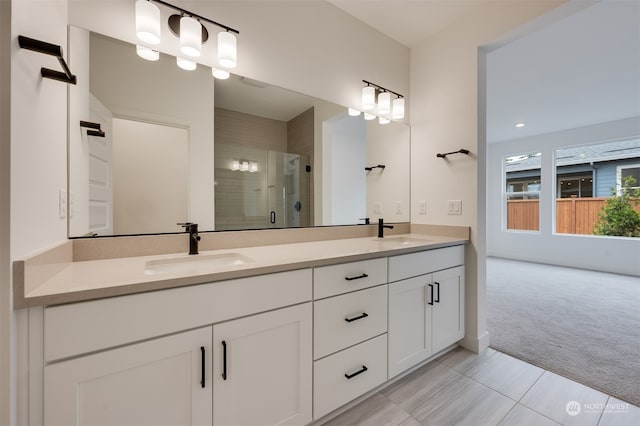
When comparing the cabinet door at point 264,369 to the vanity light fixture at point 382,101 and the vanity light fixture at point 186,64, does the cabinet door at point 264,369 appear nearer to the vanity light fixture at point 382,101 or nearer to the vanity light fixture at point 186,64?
the vanity light fixture at point 186,64

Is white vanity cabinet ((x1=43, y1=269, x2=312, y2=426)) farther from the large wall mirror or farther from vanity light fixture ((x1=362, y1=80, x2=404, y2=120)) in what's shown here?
vanity light fixture ((x1=362, y1=80, x2=404, y2=120))

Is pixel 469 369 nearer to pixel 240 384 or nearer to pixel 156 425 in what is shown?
pixel 240 384

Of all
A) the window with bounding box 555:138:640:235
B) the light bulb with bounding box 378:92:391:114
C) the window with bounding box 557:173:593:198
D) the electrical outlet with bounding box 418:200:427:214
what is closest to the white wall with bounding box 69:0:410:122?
the light bulb with bounding box 378:92:391:114

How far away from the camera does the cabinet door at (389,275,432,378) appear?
5.09 feet

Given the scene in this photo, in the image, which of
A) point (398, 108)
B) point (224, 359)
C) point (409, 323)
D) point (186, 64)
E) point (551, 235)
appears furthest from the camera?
point (551, 235)

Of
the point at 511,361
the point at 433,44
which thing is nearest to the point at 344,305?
the point at 511,361

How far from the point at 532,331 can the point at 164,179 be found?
10.3 feet

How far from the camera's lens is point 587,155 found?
5.00m

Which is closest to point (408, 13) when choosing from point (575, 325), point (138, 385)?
point (138, 385)

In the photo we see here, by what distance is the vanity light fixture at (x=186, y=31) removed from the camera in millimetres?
1252

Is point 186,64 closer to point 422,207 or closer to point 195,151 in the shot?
point 195,151

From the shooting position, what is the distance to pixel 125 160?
1342 mm

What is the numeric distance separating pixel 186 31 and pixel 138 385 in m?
1.58

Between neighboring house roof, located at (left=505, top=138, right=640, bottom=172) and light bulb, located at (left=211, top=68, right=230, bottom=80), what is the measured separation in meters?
6.24
